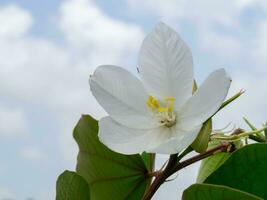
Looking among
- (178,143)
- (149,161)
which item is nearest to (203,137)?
(178,143)

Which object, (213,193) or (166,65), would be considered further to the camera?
(166,65)

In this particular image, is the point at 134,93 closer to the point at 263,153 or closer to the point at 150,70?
the point at 150,70

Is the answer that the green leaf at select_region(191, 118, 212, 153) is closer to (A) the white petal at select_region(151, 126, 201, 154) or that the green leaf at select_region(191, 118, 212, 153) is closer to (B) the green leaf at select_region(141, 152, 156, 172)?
(A) the white petal at select_region(151, 126, 201, 154)

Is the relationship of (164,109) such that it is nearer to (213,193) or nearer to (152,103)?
(152,103)

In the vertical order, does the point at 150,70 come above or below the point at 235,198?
above

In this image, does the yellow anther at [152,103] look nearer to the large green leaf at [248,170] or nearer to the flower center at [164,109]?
the flower center at [164,109]

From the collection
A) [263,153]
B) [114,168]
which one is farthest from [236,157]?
[114,168]
